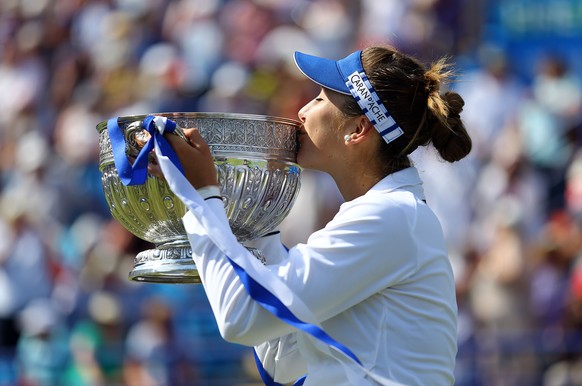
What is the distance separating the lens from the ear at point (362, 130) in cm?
300

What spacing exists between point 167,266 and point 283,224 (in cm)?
459

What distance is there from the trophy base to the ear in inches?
19.7

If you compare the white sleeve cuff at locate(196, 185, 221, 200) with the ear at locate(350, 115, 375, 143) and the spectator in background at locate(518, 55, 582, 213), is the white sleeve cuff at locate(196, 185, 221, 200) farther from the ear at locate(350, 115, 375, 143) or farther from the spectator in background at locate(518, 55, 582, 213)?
the spectator in background at locate(518, 55, 582, 213)

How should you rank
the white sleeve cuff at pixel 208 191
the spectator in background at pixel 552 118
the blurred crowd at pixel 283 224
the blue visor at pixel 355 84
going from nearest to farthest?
the white sleeve cuff at pixel 208 191, the blue visor at pixel 355 84, the blurred crowd at pixel 283 224, the spectator in background at pixel 552 118

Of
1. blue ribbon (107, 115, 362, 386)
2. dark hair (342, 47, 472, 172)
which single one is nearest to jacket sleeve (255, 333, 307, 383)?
blue ribbon (107, 115, 362, 386)

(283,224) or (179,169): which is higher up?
(179,169)

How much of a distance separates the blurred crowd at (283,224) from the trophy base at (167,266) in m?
3.15

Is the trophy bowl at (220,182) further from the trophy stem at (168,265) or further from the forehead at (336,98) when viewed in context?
the forehead at (336,98)

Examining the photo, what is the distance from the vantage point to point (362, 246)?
9.16 feet

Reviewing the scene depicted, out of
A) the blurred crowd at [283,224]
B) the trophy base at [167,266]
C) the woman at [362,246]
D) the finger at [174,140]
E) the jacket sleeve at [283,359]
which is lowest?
the blurred crowd at [283,224]

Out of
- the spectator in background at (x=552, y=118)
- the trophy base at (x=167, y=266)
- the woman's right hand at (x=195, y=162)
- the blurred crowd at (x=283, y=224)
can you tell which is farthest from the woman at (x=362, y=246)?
the spectator in background at (x=552, y=118)

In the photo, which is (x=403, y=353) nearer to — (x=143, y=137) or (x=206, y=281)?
(x=206, y=281)

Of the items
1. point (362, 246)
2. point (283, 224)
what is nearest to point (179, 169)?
point (362, 246)

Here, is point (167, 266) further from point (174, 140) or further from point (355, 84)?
point (355, 84)
